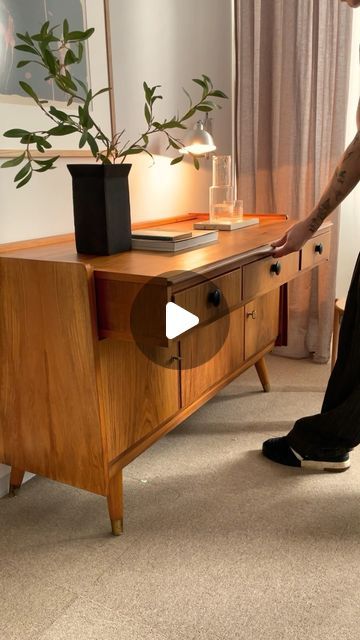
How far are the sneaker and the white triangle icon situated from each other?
80 centimetres

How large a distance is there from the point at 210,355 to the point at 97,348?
25.8 inches

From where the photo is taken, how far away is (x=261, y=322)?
2391mm

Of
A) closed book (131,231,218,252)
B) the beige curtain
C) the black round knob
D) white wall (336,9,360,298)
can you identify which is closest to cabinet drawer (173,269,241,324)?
the black round knob

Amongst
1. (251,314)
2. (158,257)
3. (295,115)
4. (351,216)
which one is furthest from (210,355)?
(295,115)

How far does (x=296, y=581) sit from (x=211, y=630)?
0.27 m

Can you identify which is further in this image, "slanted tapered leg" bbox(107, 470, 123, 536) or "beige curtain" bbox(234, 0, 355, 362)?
"beige curtain" bbox(234, 0, 355, 362)

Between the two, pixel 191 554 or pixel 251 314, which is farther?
pixel 251 314

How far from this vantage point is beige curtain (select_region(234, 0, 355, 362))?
2689mm

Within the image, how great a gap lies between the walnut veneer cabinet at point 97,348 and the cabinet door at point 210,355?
2 cm

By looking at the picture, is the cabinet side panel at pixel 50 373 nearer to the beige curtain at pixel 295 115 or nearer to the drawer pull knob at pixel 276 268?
the drawer pull knob at pixel 276 268

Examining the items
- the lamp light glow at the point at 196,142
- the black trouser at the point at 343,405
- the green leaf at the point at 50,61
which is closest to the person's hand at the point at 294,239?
the black trouser at the point at 343,405

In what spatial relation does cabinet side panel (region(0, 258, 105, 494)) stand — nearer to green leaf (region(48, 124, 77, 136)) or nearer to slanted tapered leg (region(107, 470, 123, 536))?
slanted tapered leg (region(107, 470, 123, 536))

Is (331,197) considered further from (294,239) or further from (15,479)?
(15,479)
